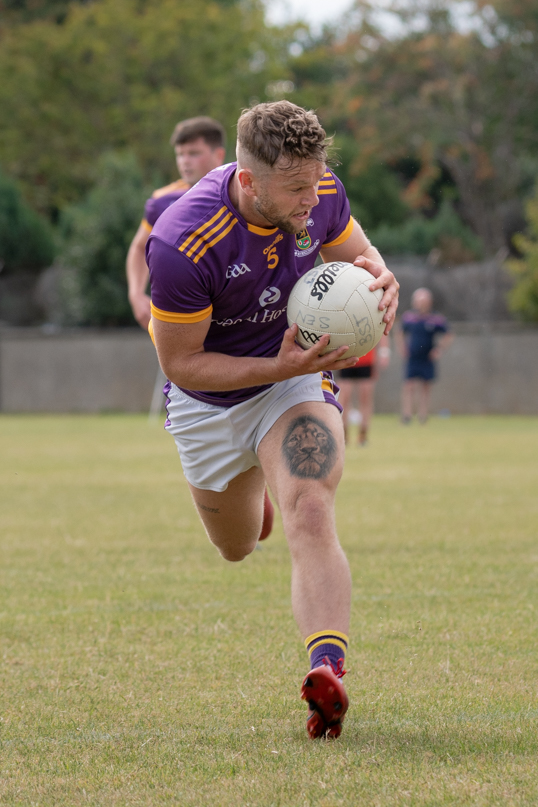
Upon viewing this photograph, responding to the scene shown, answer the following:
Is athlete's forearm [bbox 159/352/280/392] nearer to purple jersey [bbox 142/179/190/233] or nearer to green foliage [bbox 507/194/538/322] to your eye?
purple jersey [bbox 142/179/190/233]

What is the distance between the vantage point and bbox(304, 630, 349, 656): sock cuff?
139 inches

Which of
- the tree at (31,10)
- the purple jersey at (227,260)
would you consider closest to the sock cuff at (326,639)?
the purple jersey at (227,260)

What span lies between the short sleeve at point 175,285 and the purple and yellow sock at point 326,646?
125 centimetres

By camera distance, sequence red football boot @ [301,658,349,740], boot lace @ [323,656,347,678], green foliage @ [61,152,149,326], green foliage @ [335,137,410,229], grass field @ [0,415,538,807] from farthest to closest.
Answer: green foliage @ [335,137,410,229], green foliage @ [61,152,149,326], boot lace @ [323,656,347,678], red football boot @ [301,658,349,740], grass field @ [0,415,538,807]

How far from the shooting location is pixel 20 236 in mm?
40094

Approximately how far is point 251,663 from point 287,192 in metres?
2.02

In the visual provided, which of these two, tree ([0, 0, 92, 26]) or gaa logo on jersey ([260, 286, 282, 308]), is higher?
tree ([0, 0, 92, 26])

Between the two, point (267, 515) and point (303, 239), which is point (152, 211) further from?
point (303, 239)

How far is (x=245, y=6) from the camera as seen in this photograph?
4678cm

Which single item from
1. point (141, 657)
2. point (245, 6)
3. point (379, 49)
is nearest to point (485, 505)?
point (141, 657)

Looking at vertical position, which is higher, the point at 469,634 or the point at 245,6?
the point at 245,6

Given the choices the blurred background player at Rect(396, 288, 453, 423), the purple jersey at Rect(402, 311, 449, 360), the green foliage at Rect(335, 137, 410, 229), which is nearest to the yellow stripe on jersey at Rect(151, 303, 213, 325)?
the blurred background player at Rect(396, 288, 453, 423)

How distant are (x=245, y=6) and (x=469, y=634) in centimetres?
4592

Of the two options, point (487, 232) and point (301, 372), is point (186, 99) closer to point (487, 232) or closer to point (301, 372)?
point (487, 232)
